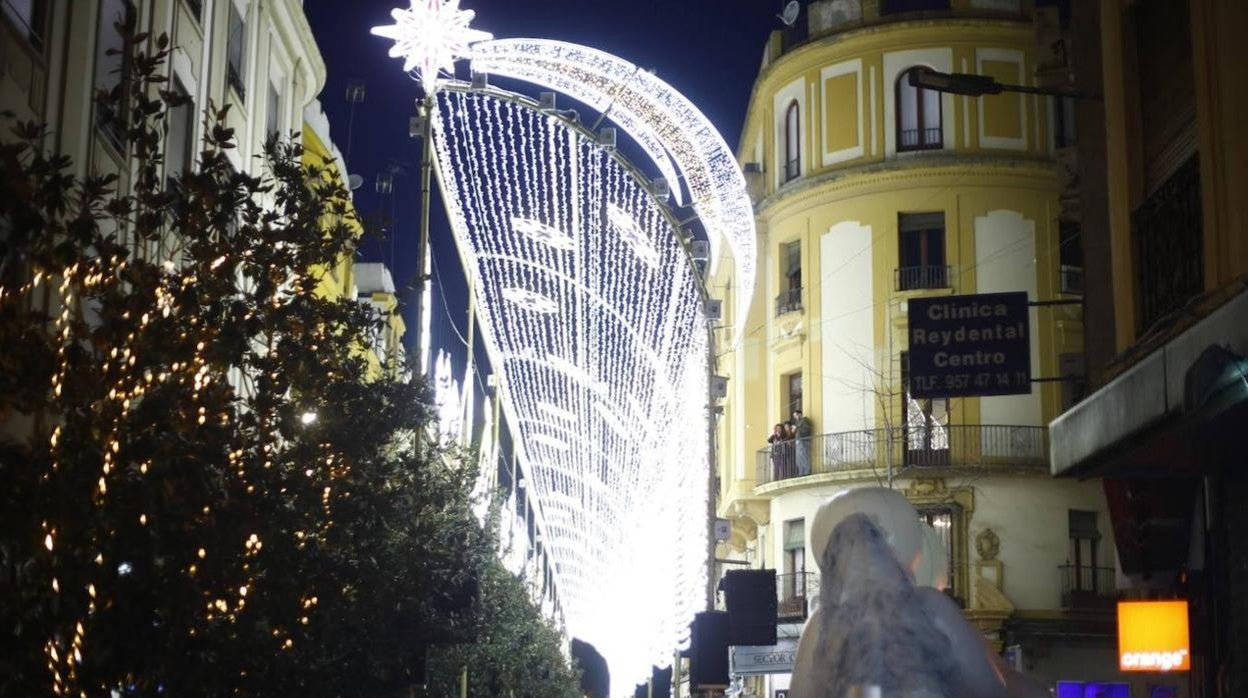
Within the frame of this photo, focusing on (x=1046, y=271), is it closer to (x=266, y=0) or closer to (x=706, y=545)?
(x=706, y=545)

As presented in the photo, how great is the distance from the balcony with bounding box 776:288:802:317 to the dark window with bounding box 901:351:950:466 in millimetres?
3956

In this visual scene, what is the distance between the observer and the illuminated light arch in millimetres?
31719

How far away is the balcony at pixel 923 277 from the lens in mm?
46719

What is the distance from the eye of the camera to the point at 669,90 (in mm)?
31797

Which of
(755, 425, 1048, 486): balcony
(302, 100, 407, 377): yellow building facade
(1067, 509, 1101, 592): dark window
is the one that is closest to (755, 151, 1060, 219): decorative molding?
(755, 425, 1048, 486): balcony

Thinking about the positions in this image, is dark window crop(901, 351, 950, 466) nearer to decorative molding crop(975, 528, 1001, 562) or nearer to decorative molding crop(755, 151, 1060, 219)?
decorative molding crop(975, 528, 1001, 562)

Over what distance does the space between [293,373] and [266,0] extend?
74.7 ft

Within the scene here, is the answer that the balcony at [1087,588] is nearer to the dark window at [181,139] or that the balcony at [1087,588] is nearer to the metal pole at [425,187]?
the metal pole at [425,187]

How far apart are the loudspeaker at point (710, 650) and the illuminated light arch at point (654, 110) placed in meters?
13.2

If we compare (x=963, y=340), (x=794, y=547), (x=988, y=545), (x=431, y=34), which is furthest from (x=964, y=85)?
(x=794, y=547)

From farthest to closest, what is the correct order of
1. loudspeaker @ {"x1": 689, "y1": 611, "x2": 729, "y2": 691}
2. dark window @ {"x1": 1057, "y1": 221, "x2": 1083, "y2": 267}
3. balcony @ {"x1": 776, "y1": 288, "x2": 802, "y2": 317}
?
balcony @ {"x1": 776, "y1": 288, "x2": 802, "y2": 317}, dark window @ {"x1": 1057, "y1": 221, "x2": 1083, "y2": 267}, loudspeaker @ {"x1": 689, "y1": 611, "x2": 729, "y2": 691}

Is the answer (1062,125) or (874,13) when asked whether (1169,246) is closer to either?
(1062,125)

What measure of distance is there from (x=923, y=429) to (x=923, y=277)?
3929 mm

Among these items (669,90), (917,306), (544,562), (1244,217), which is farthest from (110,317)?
(544,562)
